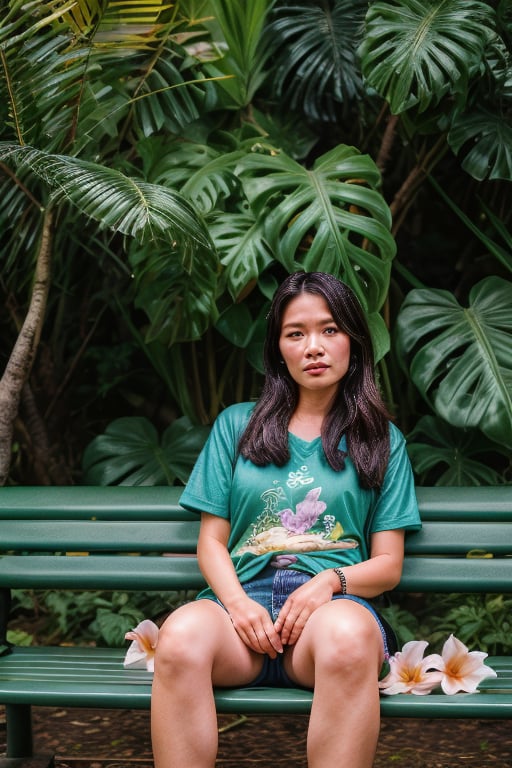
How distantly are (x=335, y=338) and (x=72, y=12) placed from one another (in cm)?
154

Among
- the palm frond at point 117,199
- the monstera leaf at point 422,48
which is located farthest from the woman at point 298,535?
the monstera leaf at point 422,48

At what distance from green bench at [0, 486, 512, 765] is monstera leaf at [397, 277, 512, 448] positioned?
0.47m

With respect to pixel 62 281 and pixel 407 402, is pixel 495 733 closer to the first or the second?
pixel 407 402

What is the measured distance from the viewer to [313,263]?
287cm

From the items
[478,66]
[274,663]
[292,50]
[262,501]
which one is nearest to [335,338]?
[262,501]

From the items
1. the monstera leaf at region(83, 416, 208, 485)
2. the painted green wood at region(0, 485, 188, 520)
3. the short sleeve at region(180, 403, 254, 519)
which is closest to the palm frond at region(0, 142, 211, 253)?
the short sleeve at region(180, 403, 254, 519)

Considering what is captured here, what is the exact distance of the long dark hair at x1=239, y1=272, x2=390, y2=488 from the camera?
241cm

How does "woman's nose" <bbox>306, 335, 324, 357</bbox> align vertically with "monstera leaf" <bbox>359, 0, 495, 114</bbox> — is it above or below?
below

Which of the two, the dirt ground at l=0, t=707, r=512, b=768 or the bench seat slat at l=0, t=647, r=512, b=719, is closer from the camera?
the bench seat slat at l=0, t=647, r=512, b=719

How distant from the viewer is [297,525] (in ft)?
7.76

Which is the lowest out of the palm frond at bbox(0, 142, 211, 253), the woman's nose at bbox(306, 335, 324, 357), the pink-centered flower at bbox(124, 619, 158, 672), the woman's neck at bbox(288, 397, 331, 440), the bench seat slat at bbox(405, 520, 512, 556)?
the pink-centered flower at bbox(124, 619, 158, 672)

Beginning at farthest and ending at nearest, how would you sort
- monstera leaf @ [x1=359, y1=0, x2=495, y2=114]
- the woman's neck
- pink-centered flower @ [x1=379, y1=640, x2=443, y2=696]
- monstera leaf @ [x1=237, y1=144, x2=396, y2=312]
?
monstera leaf @ [x1=359, y1=0, x2=495, y2=114]
monstera leaf @ [x1=237, y1=144, x2=396, y2=312]
the woman's neck
pink-centered flower @ [x1=379, y1=640, x2=443, y2=696]

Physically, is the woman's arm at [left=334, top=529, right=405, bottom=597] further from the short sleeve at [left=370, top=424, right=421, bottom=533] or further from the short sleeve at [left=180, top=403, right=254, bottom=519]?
the short sleeve at [left=180, top=403, right=254, bottom=519]

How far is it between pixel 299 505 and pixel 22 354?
1115 millimetres
